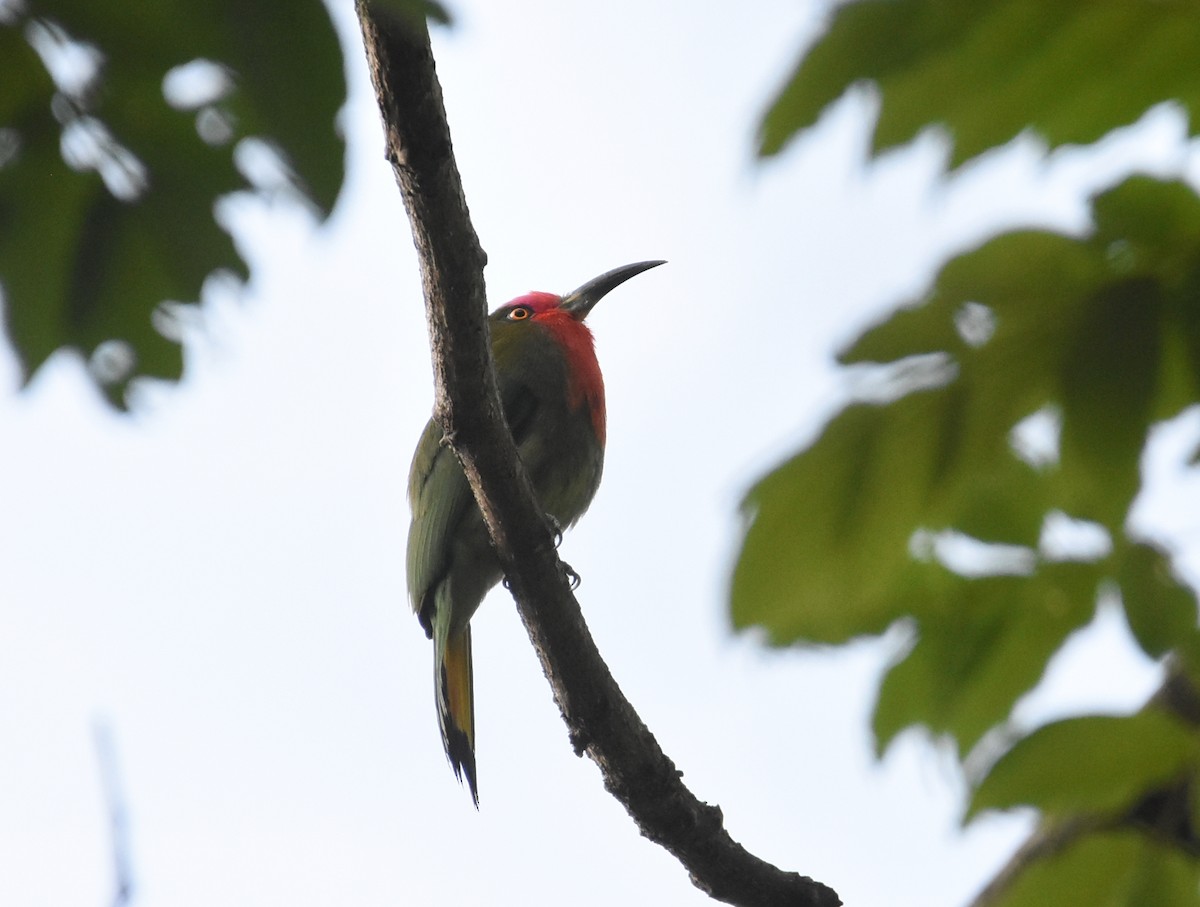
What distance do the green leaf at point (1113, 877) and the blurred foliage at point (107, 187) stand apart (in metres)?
0.91

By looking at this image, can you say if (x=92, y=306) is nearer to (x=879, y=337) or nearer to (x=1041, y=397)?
(x=879, y=337)

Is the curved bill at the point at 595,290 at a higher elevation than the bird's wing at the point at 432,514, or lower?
higher

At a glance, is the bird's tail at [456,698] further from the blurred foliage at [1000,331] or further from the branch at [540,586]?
the blurred foliage at [1000,331]

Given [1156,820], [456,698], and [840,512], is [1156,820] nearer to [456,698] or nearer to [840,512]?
[840,512]

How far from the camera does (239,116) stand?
93 cm

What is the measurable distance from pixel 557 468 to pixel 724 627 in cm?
339

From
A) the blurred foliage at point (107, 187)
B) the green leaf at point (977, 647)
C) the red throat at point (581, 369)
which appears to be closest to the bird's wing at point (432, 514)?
the red throat at point (581, 369)

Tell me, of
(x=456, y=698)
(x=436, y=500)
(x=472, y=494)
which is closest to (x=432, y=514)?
(x=436, y=500)

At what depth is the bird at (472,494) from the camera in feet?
13.9

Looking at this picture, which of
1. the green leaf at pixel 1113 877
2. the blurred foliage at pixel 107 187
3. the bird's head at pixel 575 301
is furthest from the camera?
the bird's head at pixel 575 301

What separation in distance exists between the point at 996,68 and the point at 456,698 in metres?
3.66

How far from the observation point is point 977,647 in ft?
4.81

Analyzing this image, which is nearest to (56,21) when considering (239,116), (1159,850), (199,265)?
(239,116)

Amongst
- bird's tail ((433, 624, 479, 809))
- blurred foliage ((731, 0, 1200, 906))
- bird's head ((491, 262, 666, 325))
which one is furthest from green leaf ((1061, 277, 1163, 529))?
bird's head ((491, 262, 666, 325))
